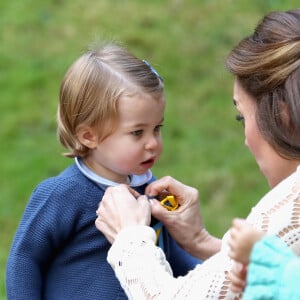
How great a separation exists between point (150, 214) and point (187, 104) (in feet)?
15.5

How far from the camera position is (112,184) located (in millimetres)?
3273

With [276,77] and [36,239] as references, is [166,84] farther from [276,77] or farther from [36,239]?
[276,77]

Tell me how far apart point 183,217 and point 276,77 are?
2.29 feet

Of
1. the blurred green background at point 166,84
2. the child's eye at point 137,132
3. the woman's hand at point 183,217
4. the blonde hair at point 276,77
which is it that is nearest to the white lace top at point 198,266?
the blonde hair at point 276,77

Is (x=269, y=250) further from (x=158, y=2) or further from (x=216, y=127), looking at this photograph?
(x=158, y=2)

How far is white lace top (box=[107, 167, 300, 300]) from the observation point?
262cm

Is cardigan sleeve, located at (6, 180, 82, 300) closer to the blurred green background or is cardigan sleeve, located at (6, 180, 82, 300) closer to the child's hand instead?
the child's hand

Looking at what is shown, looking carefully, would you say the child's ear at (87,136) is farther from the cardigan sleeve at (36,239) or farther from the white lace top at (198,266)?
the white lace top at (198,266)

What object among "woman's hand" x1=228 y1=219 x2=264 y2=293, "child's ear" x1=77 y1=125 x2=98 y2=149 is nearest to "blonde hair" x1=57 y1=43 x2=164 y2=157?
"child's ear" x1=77 y1=125 x2=98 y2=149

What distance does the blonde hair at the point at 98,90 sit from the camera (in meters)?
3.24

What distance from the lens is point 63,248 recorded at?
3.25 meters

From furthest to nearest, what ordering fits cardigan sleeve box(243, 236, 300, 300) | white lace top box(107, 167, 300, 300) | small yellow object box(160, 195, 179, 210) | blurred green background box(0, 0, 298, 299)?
1. blurred green background box(0, 0, 298, 299)
2. small yellow object box(160, 195, 179, 210)
3. white lace top box(107, 167, 300, 300)
4. cardigan sleeve box(243, 236, 300, 300)

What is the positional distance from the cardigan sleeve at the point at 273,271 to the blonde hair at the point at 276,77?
1.74ft

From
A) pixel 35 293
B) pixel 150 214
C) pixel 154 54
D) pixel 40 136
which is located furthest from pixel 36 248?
pixel 154 54
